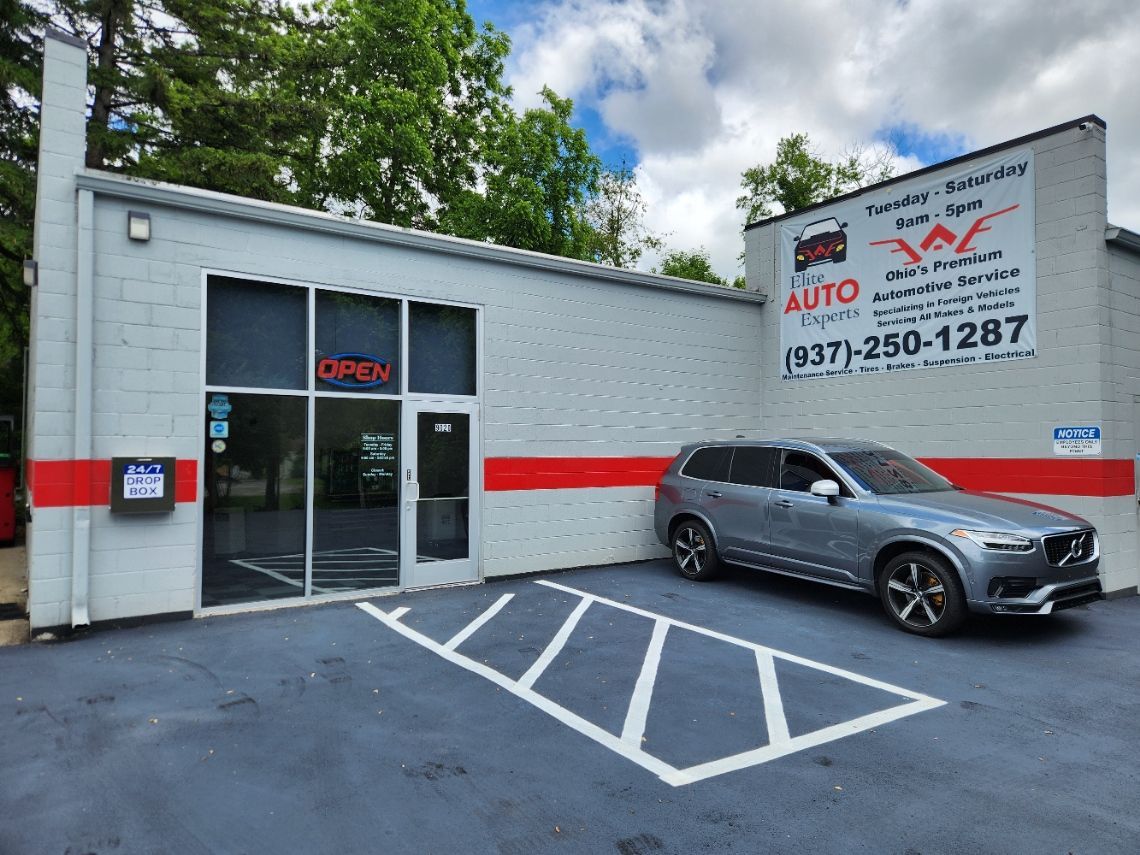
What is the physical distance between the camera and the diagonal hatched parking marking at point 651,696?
12.5ft

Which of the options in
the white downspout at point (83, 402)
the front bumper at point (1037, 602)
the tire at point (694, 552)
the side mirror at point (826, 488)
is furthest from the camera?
the tire at point (694, 552)

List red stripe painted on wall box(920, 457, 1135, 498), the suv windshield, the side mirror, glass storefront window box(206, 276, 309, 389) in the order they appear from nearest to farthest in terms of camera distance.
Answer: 1. the side mirror
2. the suv windshield
3. glass storefront window box(206, 276, 309, 389)
4. red stripe painted on wall box(920, 457, 1135, 498)

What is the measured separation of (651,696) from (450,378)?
4929 mm

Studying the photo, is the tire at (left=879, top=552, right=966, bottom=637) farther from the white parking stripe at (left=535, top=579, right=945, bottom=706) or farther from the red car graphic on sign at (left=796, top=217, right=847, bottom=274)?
the red car graphic on sign at (left=796, top=217, right=847, bottom=274)

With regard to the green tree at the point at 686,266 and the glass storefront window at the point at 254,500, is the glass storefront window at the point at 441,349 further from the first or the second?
the green tree at the point at 686,266

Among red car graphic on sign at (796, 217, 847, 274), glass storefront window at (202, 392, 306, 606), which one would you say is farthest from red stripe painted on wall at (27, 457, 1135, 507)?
red car graphic on sign at (796, 217, 847, 274)

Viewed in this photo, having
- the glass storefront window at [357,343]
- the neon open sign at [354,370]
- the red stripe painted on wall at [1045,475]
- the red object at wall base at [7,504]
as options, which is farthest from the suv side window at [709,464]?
the red object at wall base at [7,504]

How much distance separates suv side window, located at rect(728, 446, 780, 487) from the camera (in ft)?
25.7

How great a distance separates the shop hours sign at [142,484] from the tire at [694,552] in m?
5.82

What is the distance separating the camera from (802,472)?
7477 mm

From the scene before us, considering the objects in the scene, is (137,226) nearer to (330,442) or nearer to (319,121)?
(330,442)

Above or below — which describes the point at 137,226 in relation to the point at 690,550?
above

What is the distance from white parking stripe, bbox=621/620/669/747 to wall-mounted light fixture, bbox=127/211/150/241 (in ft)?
Answer: 20.3

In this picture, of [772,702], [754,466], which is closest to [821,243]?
[754,466]
